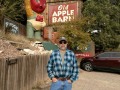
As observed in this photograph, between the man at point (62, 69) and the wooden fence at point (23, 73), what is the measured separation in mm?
2669


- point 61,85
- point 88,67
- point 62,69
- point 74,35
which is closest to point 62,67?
point 62,69

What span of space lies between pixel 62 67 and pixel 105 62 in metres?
16.5

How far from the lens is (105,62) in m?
22.1

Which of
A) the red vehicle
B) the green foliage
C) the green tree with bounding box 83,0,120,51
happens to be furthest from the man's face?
the green tree with bounding box 83,0,120,51

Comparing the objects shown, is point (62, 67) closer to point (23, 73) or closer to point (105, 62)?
point (23, 73)

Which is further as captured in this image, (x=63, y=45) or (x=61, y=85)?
(x=63, y=45)

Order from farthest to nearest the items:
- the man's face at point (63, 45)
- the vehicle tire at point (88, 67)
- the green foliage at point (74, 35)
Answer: the green foliage at point (74, 35) < the vehicle tire at point (88, 67) < the man's face at point (63, 45)

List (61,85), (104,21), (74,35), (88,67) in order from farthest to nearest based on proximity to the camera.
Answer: (104,21) → (74,35) → (88,67) → (61,85)

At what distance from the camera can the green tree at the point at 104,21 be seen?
95.3 ft

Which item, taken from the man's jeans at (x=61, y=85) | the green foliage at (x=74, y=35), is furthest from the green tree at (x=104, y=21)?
the man's jeans at (x=61, y=85)

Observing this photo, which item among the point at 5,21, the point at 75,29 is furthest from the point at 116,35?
the point at 5,21

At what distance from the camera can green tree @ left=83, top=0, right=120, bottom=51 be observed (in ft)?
95.3

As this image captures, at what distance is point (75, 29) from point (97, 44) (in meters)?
7.42

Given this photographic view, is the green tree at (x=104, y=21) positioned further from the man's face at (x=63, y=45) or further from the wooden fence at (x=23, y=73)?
the man's face at (x=63, y=45)
